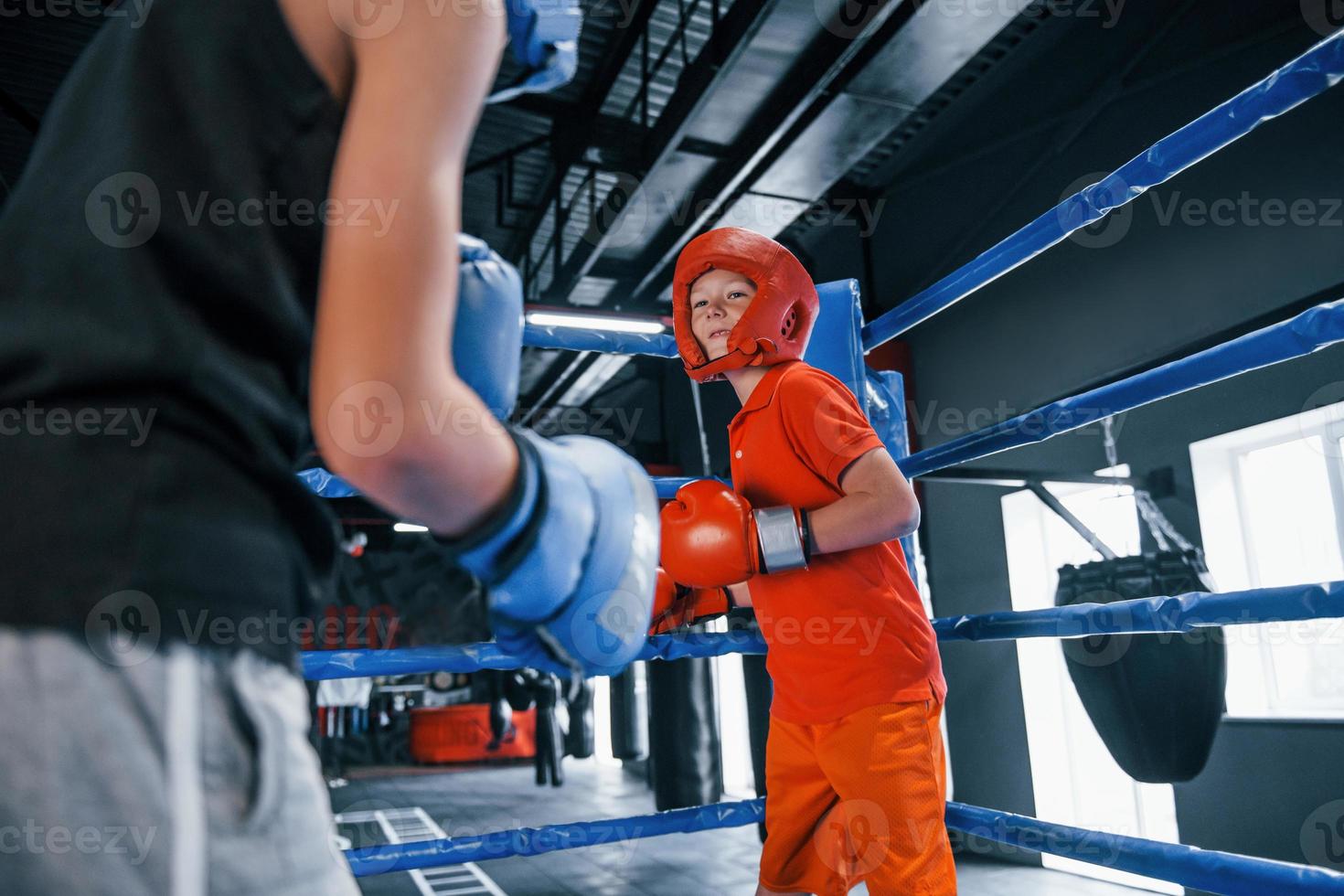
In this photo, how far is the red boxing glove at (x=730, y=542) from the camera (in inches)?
45.9

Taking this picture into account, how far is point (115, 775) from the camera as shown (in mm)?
377

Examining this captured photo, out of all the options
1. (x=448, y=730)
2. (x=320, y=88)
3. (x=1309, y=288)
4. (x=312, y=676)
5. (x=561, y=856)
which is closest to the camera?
(x=320, y=88)

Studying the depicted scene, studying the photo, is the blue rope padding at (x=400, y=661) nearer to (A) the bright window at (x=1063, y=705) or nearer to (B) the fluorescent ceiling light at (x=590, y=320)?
(A) the bright window at (x=1063, y=705)

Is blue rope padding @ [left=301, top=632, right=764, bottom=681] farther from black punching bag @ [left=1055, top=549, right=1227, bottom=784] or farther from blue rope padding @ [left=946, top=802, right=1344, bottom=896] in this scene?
black punching bag @ [left=1055, top=549, right=1227, bottom=784]

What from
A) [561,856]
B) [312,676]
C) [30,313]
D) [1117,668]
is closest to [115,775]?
[30,313]

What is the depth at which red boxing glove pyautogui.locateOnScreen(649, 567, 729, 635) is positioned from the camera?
128 cm

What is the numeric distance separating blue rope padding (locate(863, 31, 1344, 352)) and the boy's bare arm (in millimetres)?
424

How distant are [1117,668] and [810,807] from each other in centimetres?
195

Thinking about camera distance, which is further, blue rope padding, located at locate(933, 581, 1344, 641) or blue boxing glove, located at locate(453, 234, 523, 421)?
blue rope padding, located at locate(933, 581, 1344, 641)

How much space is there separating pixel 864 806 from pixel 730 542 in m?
0.40

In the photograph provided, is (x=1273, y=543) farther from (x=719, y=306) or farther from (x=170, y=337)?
(x=170, y=337)

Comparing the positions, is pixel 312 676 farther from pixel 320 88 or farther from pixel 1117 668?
pixel 1117 668

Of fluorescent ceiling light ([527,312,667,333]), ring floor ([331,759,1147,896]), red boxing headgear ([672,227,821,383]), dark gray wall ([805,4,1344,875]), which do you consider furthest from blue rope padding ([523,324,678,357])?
fluorescent ceiling light ([527,312,667,333])

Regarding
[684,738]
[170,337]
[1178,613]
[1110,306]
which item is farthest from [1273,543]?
[170,337]
